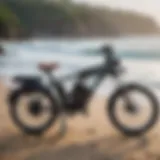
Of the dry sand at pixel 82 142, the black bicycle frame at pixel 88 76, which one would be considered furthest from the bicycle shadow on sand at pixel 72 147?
the black bicycle frame at pixel 88 76

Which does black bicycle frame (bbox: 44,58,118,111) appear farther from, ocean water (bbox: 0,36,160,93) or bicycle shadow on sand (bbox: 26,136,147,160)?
bicycle shadow on sand (bbox: 26,136,147,160)

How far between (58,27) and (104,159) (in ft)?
1.31

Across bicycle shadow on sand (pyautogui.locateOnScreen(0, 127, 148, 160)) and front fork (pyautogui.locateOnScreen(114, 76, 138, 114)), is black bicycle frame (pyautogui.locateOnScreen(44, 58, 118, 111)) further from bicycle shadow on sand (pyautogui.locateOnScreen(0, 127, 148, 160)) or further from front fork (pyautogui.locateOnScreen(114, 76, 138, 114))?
bicycle shadow on sand (pyautogui.locateOnScreen(0, 127, 148, 160))

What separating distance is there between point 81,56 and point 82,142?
244 millimetres

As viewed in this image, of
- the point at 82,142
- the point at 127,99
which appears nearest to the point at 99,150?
the point at 82,142

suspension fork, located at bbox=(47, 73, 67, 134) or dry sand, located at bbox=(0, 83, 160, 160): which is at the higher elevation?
suspension fork, located at bbox=(47, 73, 67, 134)

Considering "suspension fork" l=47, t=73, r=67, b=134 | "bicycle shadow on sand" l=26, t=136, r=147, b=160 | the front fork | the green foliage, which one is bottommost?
"bicycle shadow on sand" l=26, t=136, r=147, b=160

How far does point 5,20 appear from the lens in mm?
1277

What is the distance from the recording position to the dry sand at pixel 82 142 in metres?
1.19

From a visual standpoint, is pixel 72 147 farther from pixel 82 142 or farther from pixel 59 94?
pixel 59 94

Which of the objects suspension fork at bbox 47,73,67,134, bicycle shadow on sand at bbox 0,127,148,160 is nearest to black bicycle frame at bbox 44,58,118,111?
suspension fork at bbox 47,73,67,134

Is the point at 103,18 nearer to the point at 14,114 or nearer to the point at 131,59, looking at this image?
the point at 131,59

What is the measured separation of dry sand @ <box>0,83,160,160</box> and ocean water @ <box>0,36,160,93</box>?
0.09m

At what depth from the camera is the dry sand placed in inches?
46.9
